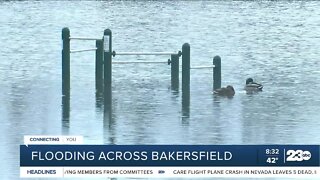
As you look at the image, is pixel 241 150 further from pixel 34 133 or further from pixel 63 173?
pixel 34 133

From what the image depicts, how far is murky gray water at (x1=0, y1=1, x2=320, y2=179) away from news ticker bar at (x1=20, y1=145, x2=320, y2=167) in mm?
1034

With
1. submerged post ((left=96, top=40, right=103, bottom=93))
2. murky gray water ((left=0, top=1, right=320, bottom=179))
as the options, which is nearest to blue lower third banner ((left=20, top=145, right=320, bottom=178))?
murky gray water ((left=0, top=1, right=320, bottom=179))

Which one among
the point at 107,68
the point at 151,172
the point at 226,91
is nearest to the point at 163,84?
the point at 226,91

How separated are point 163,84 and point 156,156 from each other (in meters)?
14.1

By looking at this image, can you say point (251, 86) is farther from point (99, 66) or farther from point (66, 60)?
point (66, 60)

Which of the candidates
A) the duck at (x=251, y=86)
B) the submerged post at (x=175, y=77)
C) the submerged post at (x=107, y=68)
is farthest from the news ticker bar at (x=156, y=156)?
the duck at (x=251, y=86)

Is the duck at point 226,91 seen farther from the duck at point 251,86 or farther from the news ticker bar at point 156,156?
the news ticker bar at point 156,156

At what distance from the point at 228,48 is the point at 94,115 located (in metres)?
18.1

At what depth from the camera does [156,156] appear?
2011cm

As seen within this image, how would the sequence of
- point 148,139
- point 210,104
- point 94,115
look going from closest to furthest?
point 148,139
point 94,115
point 210,104

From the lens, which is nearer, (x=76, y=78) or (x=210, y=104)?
(x=210, y=104)

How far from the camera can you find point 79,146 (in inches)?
805

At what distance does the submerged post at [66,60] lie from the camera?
30.4 metres

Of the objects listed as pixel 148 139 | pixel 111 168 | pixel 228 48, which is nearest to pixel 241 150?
pixel 111 168
